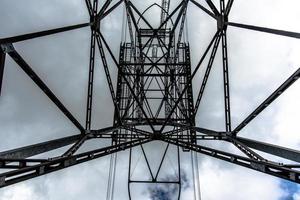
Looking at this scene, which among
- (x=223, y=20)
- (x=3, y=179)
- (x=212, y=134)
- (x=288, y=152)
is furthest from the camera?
(x=212, y=134)

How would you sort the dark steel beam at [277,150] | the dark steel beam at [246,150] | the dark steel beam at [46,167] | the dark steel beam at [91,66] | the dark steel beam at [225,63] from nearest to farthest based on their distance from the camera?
1. the dark steel beam at [46,167]
2. the dark steel beam at [277,150]
3. the dark steel beam at [246,150]
4. the dark steel beam at [225,63]
5. the dark steel beam at [91,66]

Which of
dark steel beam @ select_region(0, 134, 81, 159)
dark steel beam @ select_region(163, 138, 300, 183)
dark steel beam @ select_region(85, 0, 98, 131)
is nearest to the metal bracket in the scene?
dark steel beam @ select_region(0, 134, 81, 159)

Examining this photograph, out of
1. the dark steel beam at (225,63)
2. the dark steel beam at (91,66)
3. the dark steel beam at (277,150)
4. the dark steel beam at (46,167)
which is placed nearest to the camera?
the dark steel beam at (46,167)

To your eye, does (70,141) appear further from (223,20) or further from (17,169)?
(223,20)

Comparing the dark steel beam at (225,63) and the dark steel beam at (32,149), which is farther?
the dark steel beam at (225,63)

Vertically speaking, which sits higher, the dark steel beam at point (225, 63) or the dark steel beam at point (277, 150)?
the dark steel beam at point (225, 63)

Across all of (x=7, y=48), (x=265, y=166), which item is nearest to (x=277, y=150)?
(x=265, y=166)

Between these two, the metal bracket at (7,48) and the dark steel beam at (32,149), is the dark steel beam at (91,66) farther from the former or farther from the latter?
the metal bracket at (7,48)

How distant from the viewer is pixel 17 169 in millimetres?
6875

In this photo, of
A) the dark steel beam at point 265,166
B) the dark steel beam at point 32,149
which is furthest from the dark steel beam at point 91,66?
the dark steel beam at point 265,166

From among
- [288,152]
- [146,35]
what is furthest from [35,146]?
[146,35]

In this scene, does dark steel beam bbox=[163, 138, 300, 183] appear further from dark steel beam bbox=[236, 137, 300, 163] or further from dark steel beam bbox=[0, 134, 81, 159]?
dark steel beam bbox=[0, 134, 81, 159]

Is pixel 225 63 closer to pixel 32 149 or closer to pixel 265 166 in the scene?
pixel 265 166

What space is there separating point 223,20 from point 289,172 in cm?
656
